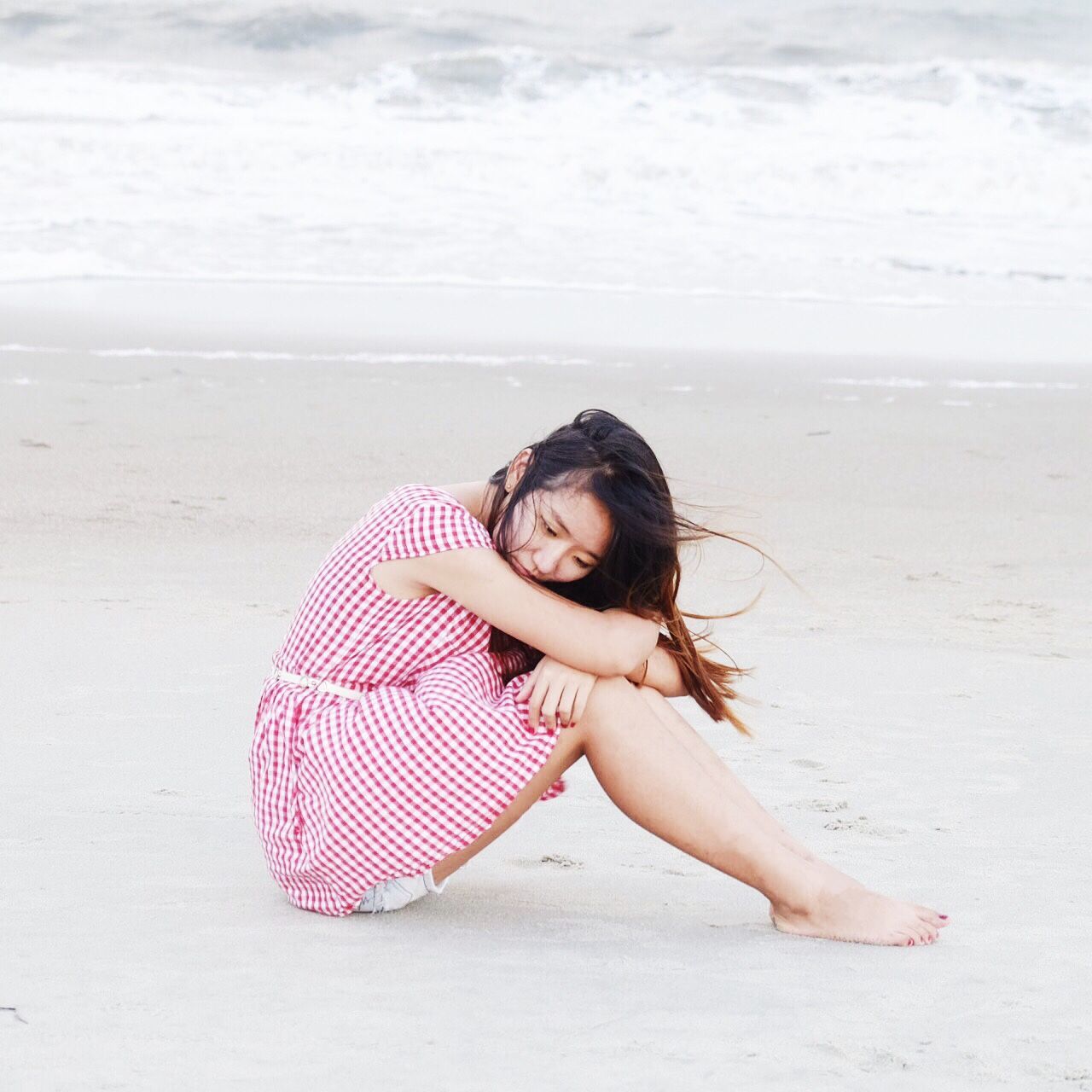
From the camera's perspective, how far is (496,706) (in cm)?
245

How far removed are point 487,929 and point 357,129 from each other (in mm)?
15189

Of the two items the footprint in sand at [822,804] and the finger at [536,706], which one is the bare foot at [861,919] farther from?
the footprint in sand at [822,804]

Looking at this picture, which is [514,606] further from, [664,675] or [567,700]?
[664,675]

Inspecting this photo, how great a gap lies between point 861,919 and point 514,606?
75 centimetres

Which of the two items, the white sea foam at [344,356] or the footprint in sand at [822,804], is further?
the white sea foam at [344,356]

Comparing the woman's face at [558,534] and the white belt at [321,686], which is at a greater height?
the woman's face at [558,534]

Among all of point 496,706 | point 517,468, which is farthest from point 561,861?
point 517,468

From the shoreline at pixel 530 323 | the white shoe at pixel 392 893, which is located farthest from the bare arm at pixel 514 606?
the shoreline at pixel 530 323

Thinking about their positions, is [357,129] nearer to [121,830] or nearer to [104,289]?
[104,289]

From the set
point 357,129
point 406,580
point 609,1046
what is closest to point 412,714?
point 406,580

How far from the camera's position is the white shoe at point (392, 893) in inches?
96.7

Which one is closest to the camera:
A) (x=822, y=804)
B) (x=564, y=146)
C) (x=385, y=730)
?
(x=385, y=730)

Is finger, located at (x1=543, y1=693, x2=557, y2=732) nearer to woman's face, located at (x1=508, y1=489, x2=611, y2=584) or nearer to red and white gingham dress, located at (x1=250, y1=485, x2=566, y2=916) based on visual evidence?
red and white gingham dress, located at (x1=250, y1=485, x2=566, y2=916)

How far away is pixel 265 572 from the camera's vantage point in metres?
5.07
